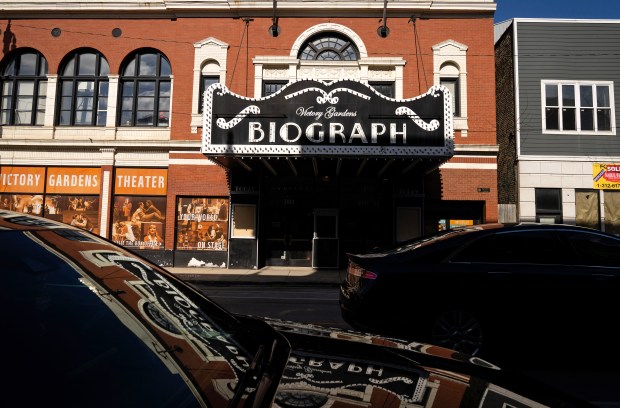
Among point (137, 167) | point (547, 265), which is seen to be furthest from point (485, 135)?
point (137, 167)

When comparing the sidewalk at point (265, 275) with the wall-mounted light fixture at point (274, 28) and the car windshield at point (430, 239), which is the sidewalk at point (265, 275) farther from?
the wall-mounted light fixture at point (274, 28)

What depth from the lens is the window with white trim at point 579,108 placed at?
16.5 m

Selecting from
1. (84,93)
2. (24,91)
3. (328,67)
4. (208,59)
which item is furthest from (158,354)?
(24,91)

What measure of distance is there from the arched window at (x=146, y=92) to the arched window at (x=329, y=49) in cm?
610

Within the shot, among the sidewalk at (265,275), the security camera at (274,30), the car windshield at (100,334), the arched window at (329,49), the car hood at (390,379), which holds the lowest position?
the sidewalk at (265,275)

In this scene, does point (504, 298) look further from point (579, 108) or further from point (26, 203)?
point (26, 203)

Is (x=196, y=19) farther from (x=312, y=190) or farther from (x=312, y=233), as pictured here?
(x=312, y=233)

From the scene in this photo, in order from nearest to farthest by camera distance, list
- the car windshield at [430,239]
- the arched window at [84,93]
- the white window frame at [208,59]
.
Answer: the car windshield at [430,239] < the white window frame at [208,59] < the arched window at [84,93]

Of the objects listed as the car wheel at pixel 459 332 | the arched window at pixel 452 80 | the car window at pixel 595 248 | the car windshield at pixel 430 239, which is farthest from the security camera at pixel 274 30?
the car wheel at pixel 459 332

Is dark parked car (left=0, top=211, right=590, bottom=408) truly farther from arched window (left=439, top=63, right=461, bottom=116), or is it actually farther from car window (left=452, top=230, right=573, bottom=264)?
arched window (left=439, top=63, right=461, bottom=116)

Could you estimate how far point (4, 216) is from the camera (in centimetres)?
174

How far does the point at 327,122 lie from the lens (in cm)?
1295

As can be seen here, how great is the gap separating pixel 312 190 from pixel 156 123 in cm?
733

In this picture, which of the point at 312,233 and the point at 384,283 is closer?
the point at 384,283
